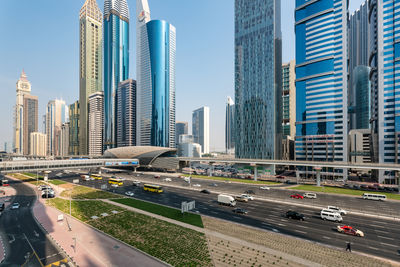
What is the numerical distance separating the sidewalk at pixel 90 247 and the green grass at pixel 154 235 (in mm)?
1308

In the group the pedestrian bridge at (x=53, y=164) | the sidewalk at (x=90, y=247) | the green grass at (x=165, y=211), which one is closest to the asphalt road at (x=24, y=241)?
the sidewalk at (x=90, y=247)

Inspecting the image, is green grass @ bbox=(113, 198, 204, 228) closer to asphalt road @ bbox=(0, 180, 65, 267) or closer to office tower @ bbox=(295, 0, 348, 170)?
asphalt road @ bbox=(0, 180, 65, 267)

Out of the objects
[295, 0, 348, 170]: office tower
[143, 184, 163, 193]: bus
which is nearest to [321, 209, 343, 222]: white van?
[143, 184, 163, 193]: bus

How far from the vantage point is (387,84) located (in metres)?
98.8

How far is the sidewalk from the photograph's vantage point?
24967mm

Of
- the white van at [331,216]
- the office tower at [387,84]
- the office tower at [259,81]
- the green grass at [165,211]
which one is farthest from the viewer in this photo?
the office tower at [259,81]

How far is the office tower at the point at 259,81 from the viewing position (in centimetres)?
15175

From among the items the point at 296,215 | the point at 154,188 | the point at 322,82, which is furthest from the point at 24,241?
the point at 322,82

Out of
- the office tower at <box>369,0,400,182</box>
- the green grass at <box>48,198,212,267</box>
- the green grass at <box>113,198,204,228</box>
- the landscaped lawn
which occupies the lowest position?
the landscaped lawn

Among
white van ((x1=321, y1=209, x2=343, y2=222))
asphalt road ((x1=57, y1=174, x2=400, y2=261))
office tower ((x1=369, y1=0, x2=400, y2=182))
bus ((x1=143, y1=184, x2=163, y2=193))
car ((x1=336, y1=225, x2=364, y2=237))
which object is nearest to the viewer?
asphalt road ((x1=57, y1=174, x2=400, y2=261))

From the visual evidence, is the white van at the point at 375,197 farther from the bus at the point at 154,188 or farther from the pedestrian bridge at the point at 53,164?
the pedestrian bridge at the point at 53,164

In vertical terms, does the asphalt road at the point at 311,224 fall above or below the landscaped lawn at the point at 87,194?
above

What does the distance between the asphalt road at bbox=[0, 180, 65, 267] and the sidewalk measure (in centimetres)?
134

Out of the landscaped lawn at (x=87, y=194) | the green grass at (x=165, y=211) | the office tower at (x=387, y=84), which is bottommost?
the landscaped lawn at (x=87, y=194)
